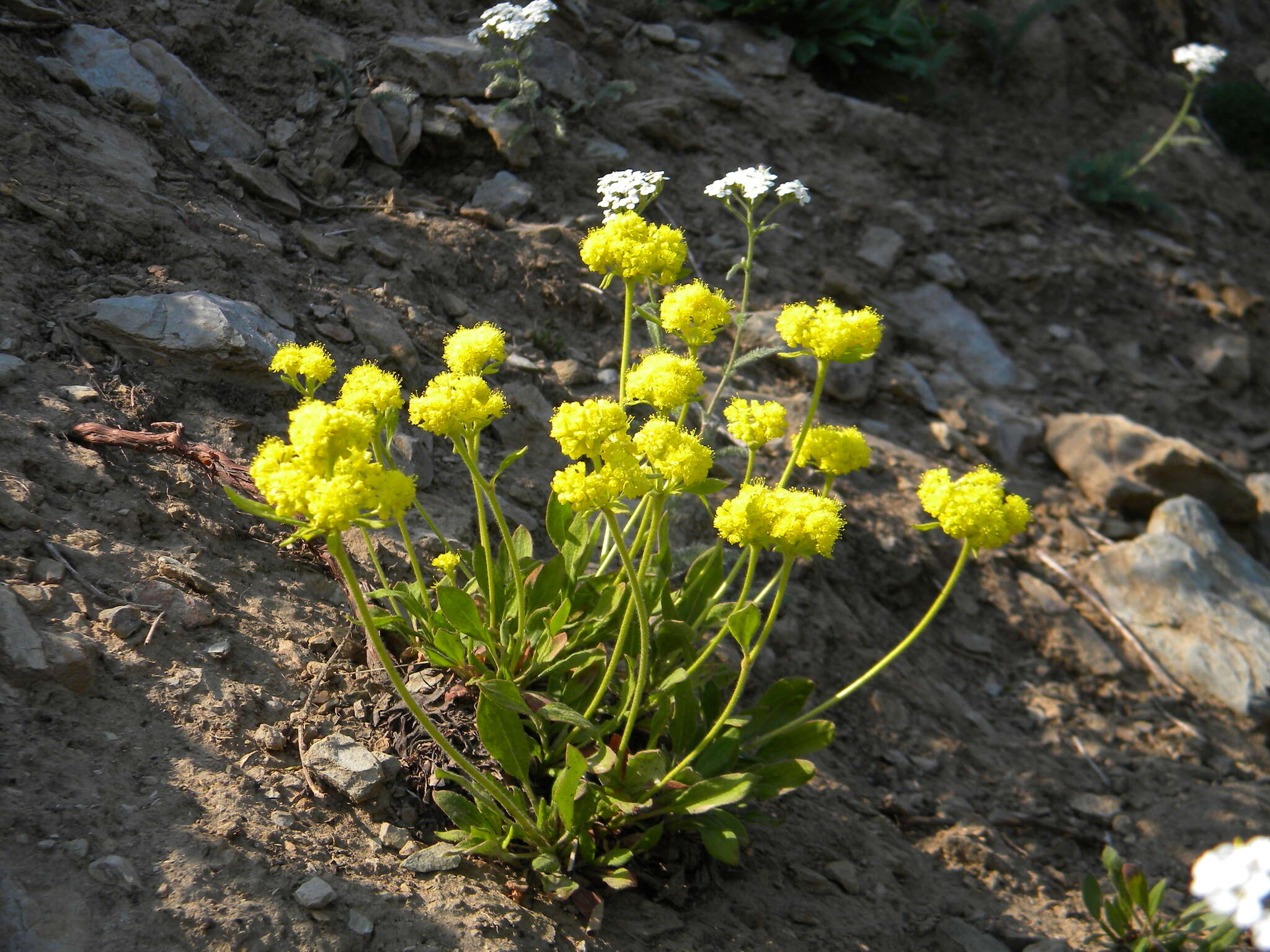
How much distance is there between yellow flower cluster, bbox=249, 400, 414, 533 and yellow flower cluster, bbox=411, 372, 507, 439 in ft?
0.97

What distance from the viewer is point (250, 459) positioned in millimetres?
3602

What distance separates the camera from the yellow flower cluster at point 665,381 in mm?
2660

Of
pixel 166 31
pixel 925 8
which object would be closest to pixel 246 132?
pixel 166 31

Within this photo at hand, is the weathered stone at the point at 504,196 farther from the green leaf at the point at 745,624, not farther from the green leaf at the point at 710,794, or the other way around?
the green leaf at the point at 710,794

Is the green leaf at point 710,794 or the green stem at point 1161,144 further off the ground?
the green stem at point 1161,144

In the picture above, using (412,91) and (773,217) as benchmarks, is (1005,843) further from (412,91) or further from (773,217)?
(412,91)

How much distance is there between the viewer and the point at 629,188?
11.3 feet

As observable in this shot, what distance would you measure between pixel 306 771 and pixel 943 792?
267 cm

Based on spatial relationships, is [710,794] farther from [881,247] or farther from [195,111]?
[881,247]

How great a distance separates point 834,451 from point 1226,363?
235 inches

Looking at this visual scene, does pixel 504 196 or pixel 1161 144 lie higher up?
pixel 1161 144

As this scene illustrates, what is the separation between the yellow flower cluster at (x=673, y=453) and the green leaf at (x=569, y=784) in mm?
823

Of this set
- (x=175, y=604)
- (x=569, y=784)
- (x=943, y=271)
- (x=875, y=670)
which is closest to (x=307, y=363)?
(x=175, y=604)

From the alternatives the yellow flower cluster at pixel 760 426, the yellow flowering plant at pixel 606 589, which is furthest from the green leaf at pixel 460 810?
the yellow flower cluster at pixel 760 426
